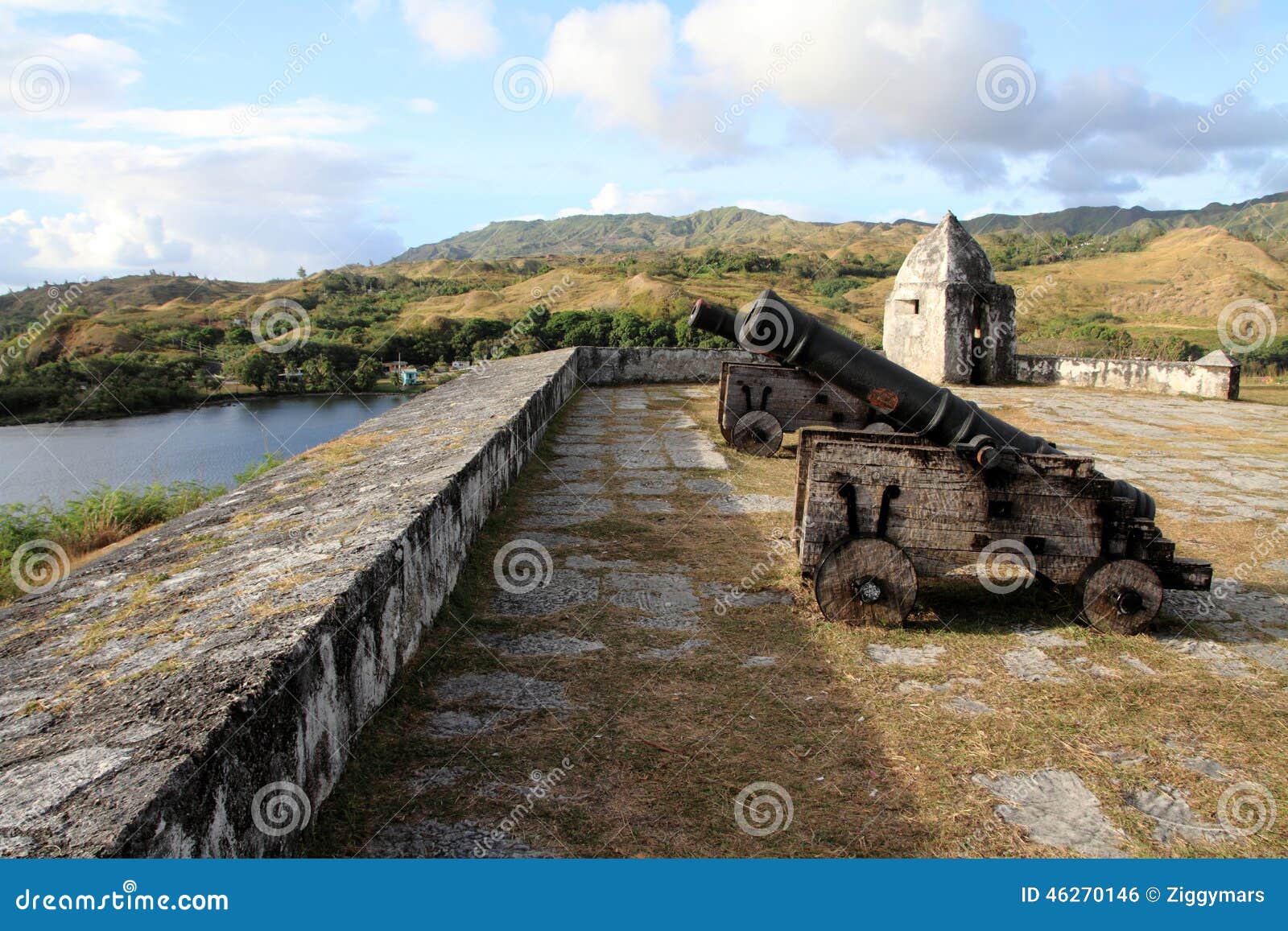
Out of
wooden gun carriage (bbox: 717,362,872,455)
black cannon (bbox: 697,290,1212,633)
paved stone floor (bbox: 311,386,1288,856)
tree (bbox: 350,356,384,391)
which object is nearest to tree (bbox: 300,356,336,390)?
tree (bbox: 350,356,384,391)

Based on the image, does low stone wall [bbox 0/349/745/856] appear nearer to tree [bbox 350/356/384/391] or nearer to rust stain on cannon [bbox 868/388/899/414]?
rust stain on cannon [bbox 868/388/899/414]

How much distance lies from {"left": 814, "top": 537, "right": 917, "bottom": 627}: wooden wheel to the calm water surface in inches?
220

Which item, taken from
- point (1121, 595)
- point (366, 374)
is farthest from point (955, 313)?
point (1121, 595)

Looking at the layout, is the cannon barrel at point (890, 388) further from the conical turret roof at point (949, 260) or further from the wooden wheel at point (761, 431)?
the conical turret roof at point (949, 260)

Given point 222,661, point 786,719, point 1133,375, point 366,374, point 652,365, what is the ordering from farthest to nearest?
point 366,374 < point 652,365 < point 1133,375 < point 786,719 < point 222,661

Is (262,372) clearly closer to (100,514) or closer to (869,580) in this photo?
(100,514)

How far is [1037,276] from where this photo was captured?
202ft

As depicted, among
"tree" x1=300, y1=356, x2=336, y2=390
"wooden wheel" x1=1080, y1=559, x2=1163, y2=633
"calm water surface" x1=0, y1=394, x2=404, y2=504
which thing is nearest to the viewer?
"wooden wheel" x1=1080, y1=559, x2=1163, y2=633

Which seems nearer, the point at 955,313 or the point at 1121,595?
the point at 1121,595

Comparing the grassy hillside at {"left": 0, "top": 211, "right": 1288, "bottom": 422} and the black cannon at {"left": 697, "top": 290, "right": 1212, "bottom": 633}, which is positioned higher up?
the grassy hillside at {"left": 0, "top": 211, "right": 1288, "bottom": 422}

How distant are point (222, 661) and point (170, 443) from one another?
11.9m

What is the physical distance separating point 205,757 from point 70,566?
19.5ft

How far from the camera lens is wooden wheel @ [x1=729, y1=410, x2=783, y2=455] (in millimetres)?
7129

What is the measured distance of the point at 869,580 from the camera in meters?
3.37
